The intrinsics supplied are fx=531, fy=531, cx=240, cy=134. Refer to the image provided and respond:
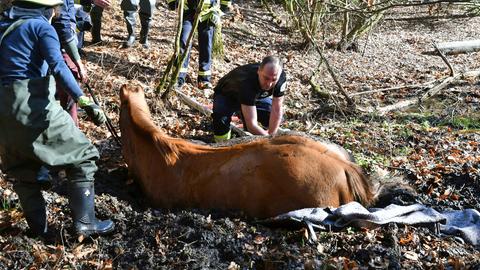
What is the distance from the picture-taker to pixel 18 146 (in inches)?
147

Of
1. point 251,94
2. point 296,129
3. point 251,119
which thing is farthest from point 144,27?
point 251,119

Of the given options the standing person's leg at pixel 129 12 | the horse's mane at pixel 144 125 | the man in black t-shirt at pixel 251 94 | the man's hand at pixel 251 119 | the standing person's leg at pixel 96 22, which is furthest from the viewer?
the standing person's leg at pixel 129 12

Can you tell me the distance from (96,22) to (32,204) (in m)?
6.03

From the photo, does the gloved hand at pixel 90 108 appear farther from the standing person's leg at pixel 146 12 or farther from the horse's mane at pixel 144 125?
the standing person's leg at pixel 146 12

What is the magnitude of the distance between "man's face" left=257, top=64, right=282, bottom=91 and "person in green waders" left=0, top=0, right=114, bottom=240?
2229 mm

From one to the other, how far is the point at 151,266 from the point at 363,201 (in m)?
1.85

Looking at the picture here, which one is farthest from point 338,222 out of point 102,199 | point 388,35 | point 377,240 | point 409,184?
point 388,35

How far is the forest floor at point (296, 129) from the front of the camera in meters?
3.71

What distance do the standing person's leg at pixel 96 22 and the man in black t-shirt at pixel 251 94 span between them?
383 cm

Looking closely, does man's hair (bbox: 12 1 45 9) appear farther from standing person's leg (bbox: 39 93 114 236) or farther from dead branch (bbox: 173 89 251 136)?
dead branch (bbox: 173 89 251 136)

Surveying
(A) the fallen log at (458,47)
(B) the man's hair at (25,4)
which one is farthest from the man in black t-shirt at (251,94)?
(A) the fallen log at (458,47)

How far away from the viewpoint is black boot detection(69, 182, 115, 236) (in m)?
3.94

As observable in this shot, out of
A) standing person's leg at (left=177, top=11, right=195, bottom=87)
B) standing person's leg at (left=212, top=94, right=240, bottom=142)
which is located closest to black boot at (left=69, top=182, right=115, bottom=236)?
standing person's leg at (left=212, top=94, right=240, bottom=142)

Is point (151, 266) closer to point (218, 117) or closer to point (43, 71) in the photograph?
point (43, 71)
